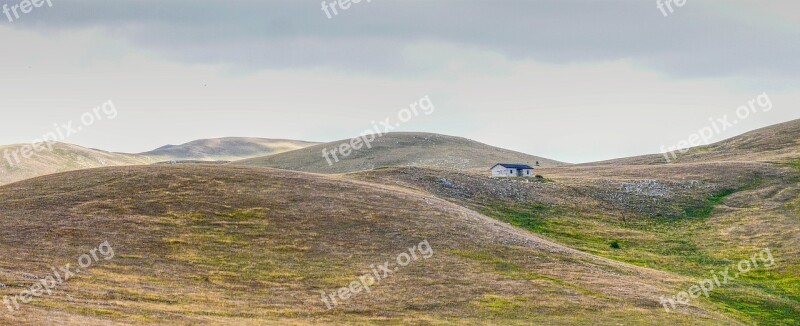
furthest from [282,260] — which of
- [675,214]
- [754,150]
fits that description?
[754,150]

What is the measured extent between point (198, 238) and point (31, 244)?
633 inches

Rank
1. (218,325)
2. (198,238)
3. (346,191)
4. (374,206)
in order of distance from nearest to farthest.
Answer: (218,325) → (198,238) → (374,206) → (346,191)

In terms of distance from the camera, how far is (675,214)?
122 meters

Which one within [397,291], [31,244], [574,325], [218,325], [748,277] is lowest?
[748,277]

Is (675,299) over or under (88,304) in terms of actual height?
under

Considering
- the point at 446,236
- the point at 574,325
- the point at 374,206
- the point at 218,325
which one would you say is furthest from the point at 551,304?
the point at 374,206

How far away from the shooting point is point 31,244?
76.7 metres

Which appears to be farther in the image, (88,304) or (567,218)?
(567,218)

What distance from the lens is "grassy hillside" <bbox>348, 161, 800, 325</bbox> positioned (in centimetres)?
8900

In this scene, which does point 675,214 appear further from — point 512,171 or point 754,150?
point 754,150

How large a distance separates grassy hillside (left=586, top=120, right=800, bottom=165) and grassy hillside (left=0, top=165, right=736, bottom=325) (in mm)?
86483

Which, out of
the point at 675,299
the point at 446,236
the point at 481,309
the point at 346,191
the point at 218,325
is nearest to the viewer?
the point at 218,325

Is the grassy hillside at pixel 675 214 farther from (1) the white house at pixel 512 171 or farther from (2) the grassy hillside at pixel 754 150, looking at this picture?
(2) the grassy hillside at pixel 754 150

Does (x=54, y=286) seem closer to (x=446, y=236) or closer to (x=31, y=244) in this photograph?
(x=31, y=244)
